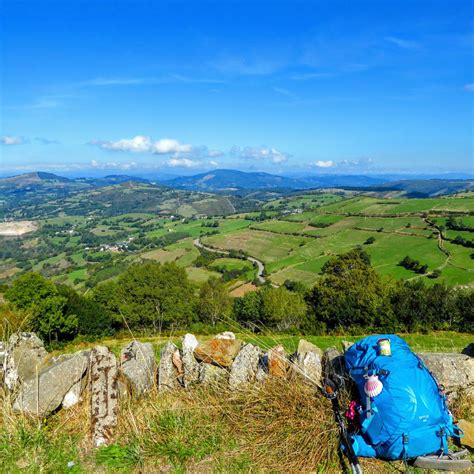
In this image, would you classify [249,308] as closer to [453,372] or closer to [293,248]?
[453,372]

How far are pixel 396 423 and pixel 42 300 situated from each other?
30.6m

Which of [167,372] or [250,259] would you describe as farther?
[250,259]

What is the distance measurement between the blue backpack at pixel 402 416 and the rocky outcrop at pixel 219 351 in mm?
2375

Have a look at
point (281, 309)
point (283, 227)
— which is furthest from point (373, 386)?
point (283, 227)

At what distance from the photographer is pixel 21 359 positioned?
666cm

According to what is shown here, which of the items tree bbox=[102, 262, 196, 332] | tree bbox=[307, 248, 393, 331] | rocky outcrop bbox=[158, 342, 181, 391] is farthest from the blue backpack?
tree bbox=[102, 262, 196, 332]

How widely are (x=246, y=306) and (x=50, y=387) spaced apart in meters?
42.4

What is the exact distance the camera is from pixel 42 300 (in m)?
28.9

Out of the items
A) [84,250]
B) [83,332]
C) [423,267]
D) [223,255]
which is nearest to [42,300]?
[83,332]

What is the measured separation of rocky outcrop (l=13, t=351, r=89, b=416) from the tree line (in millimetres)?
13621

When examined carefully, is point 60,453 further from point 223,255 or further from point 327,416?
point 223,255

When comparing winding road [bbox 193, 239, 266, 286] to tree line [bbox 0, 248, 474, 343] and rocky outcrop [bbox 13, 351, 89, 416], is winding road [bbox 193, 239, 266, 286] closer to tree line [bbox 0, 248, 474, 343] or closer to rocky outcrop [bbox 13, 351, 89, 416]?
tree line [bbox 0, 248, 474, 343]

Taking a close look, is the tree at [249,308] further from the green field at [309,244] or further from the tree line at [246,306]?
the green field at [309,244]

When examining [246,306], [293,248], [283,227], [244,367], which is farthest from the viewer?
[283,227]
